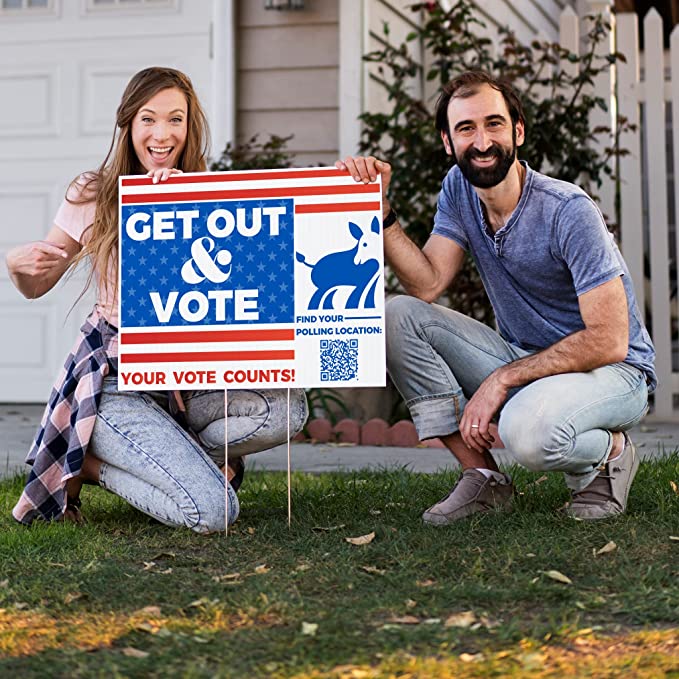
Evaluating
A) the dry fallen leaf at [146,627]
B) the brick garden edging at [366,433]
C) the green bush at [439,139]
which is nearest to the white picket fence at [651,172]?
the green bush at [439,139]

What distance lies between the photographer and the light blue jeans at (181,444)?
117 inches

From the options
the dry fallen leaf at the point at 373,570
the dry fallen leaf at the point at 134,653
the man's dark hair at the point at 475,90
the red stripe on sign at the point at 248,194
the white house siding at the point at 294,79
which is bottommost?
the dry fallen leaf at the point at 134,653

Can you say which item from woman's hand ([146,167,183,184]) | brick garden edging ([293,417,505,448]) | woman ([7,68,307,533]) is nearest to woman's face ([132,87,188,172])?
woman ([7,68,307,533])

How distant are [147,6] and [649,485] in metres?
4.02

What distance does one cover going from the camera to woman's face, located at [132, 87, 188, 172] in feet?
10.5

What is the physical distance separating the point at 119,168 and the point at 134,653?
5.49 feet

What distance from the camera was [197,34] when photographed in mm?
5969

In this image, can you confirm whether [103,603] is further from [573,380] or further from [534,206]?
[534,206]

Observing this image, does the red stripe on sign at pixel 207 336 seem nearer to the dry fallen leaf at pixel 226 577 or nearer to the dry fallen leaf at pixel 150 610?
the dry fallen leaf at pixel 226 577

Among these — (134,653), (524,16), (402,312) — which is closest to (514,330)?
(402,312)

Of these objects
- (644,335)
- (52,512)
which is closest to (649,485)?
(644,335)

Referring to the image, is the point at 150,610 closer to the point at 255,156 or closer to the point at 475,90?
the point at 475,90

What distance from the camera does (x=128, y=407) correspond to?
10.1ft

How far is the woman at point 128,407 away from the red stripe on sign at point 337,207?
0.39 metres
